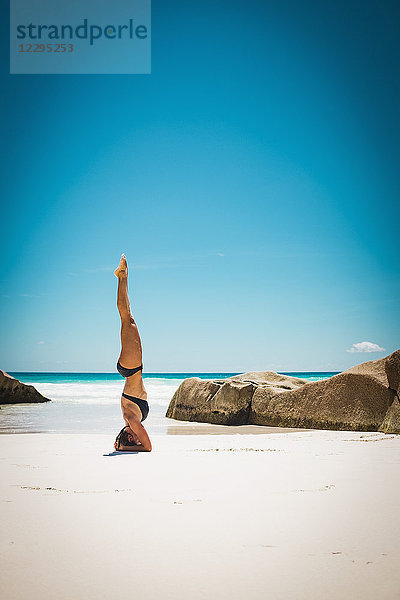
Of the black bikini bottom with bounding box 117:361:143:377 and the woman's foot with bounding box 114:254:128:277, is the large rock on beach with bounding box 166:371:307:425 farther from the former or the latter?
the woman's foot with bounding box 114:254:128:277

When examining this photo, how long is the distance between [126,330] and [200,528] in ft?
9.27

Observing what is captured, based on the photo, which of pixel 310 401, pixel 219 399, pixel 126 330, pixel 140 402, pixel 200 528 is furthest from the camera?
pixel 219 399

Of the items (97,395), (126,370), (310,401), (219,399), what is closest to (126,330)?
(126,370)

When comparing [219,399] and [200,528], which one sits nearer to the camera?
[200,528]

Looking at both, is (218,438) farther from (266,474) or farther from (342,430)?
(266,474)

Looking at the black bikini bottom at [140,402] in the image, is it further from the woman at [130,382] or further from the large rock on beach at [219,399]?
the large rock on beach at [219,399]

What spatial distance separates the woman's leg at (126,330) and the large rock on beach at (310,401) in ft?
10.5

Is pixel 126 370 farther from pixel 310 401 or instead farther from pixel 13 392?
pixel 13 392

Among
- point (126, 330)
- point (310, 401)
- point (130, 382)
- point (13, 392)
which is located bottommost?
point (13, 392)

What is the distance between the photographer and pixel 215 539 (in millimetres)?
2145

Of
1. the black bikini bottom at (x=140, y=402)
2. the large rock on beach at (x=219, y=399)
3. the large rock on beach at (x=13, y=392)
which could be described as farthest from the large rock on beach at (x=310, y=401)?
the large rock on beach at (x=13, y=392)

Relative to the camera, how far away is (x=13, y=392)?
13359 millimetres

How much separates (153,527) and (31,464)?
1.94m

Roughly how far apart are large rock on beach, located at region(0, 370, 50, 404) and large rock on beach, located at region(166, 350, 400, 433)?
592cm
